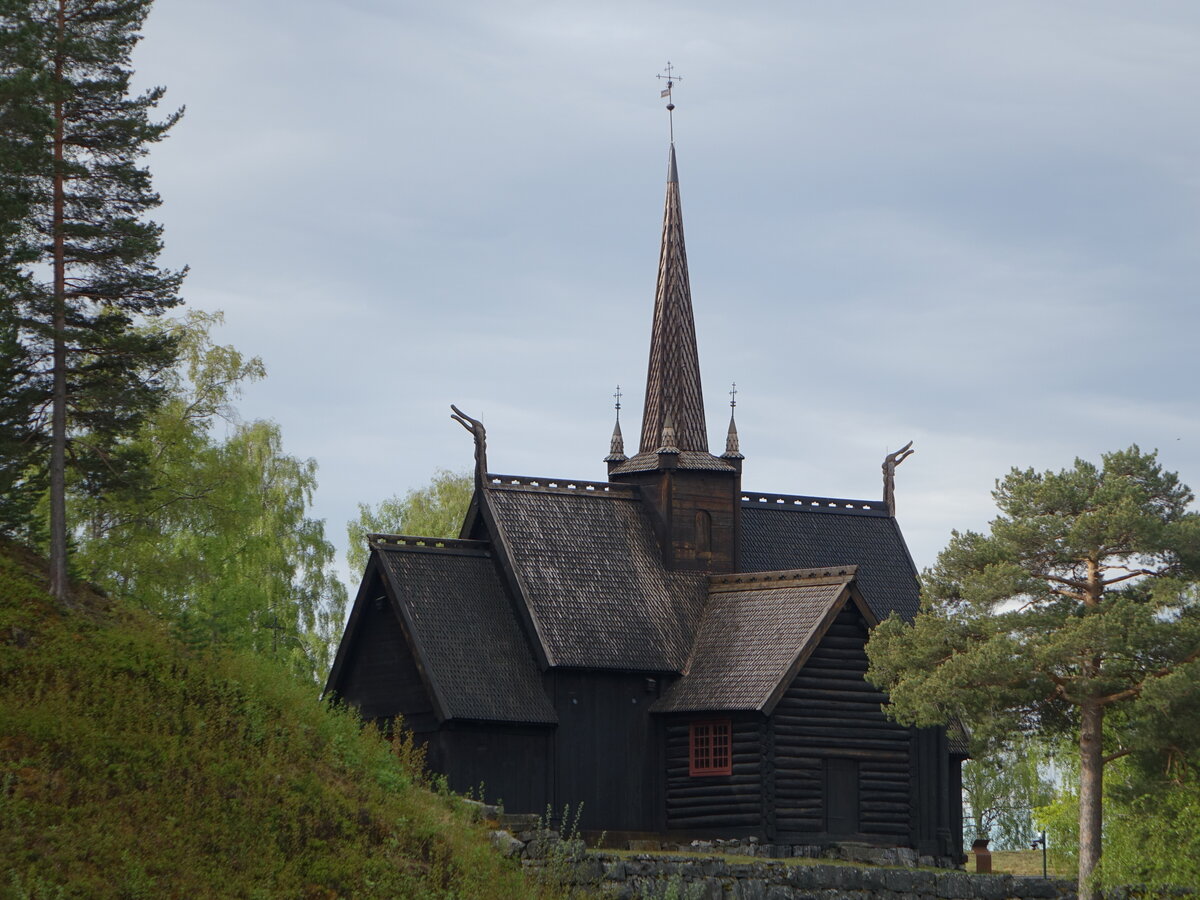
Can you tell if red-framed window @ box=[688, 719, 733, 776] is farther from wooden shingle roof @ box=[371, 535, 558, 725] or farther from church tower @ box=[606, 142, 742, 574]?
church tower @ box=[606, 142, 742, 574]

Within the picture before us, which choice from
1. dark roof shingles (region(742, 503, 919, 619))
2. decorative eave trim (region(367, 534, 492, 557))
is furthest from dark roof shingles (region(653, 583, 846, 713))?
decorative eave trim (region(367, 534, 492, 557))

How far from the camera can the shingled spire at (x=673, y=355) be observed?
45156 mm

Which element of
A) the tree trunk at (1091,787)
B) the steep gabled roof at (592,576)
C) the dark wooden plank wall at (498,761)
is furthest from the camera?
the steep gabled roof at (592,576)

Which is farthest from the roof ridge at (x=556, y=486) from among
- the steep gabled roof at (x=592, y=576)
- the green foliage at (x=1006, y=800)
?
the green foliage at (x=1006, y=800)

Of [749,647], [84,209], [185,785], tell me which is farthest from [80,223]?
[749,647]

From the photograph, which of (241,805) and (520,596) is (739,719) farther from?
(241,805)

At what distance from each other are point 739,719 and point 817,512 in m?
9.67

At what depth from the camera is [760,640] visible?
39312 mm

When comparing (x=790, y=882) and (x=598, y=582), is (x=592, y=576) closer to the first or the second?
(x=598, y=582)

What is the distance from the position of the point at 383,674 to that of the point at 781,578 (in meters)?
8.87

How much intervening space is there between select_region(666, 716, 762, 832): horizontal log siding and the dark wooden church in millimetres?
41

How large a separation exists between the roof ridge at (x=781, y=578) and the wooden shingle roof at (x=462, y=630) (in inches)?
205

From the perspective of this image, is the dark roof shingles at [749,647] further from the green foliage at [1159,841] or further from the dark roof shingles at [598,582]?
the green foliage at [1159,841]

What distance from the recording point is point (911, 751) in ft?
131
